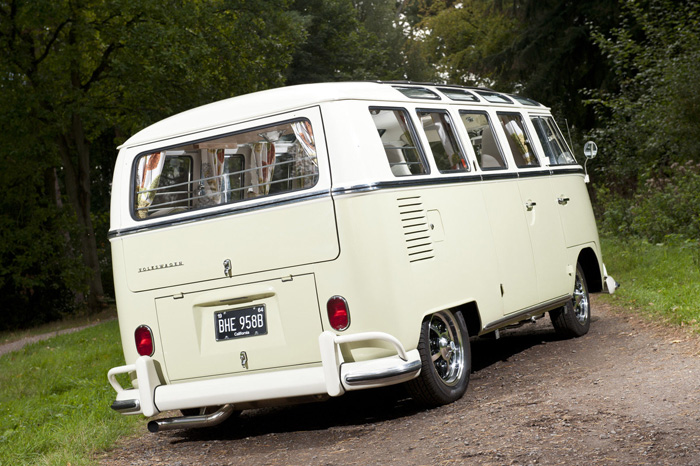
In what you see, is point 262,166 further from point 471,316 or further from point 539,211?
point 539,211

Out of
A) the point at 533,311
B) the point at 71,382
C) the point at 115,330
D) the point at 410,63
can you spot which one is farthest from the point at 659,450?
the point at 410,63

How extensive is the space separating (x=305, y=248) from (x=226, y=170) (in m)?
1.07

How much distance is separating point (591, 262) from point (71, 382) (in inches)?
235

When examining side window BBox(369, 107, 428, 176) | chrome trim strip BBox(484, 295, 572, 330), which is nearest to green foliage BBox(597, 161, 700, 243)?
chrome trim strip BBox(484, 295, 572, 330)

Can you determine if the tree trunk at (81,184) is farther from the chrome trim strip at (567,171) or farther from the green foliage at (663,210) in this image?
the chrome trim strip at (567,171)

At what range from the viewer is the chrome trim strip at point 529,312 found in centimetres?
688

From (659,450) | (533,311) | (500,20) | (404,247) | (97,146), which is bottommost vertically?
(659,450)

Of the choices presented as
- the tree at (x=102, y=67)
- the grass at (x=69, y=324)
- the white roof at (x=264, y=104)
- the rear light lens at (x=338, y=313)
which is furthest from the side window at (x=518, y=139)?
the grass at (x=69, y=324)

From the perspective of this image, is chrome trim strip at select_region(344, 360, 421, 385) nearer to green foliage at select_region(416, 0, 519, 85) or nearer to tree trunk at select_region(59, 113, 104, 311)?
tree trunk at select_region(59, 113, 104, 311)

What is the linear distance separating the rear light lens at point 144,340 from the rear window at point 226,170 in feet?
2.66

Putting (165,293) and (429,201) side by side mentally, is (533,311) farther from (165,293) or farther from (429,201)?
(165,293)

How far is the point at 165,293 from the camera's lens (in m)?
6.19

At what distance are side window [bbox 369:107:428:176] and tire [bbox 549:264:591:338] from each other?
2.95 m

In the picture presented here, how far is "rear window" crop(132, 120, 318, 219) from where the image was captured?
235 inches
